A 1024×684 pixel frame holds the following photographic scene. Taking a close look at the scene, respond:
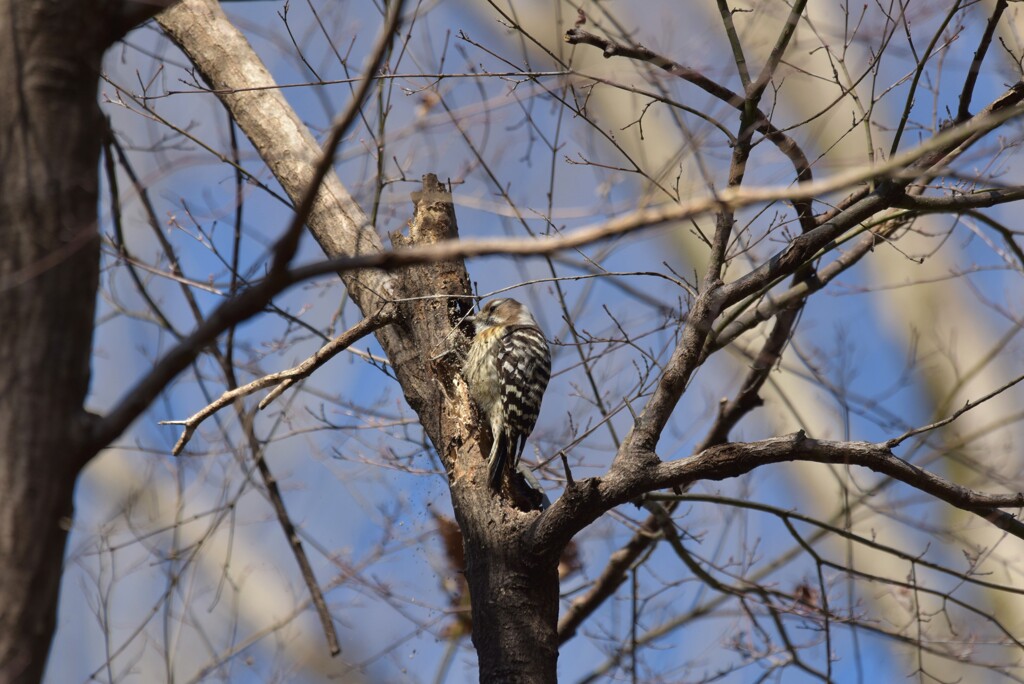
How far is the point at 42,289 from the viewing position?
68.4 inches

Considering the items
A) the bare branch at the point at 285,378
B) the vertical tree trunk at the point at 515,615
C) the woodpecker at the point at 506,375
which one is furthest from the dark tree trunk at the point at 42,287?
the woodpecker at the point at 506,375

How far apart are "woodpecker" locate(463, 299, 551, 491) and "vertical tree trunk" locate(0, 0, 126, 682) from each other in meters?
2.26

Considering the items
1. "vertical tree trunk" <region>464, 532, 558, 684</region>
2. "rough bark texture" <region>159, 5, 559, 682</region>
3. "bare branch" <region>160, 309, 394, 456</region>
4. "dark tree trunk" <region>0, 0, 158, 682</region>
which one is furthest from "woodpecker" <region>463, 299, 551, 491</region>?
"dark tree trunk" <region>0, 0, 158, 682</region>

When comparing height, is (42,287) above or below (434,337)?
below

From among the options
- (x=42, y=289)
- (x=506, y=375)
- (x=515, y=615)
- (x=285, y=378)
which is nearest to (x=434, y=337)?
(x=285, y=378)

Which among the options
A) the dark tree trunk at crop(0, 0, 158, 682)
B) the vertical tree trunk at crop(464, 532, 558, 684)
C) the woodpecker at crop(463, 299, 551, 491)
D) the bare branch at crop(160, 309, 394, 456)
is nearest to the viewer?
the dark tree trunk at crop(0, 0, 158, 682)

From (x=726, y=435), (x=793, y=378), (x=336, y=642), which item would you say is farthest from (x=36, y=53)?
(x=793, y=378)

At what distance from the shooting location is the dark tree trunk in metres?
1.66

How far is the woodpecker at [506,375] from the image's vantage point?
14.1ft

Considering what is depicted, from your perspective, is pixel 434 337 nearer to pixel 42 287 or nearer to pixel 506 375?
pixel 506 375

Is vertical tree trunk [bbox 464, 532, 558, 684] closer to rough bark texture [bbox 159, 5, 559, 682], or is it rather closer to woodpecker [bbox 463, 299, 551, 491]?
rough bark texture [bbox 159, 5, 559, 682]

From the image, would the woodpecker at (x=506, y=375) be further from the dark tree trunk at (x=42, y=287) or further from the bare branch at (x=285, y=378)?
the dark tree trunk at (x=42, y=287)

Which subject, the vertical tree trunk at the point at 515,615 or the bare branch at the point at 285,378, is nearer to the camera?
the vertical tree trunk at the point at 515,615

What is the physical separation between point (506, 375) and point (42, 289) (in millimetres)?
3505
